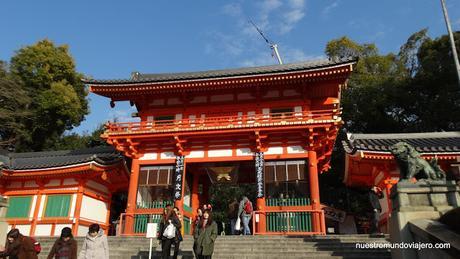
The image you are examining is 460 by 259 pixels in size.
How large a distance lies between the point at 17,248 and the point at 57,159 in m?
14.1

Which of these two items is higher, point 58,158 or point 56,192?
point 58,158

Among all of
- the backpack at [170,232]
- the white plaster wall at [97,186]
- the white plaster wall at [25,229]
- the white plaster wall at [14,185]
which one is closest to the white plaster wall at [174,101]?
the white plaster wall at [97,186]

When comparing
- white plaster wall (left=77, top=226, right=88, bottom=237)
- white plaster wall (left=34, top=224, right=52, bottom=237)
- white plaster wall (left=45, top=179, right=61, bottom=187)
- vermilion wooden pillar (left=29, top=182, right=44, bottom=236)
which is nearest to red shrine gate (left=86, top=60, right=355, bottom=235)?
white plaster wall (left=77, top=226, right=88, bottom=237)

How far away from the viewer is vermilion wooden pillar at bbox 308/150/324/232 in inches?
519

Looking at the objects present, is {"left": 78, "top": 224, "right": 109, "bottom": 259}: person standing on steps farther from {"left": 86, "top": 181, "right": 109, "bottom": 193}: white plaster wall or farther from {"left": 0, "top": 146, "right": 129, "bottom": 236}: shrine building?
{"left": 86, "top": 181, "right": 109, "bottom": 193}: white plaster wall

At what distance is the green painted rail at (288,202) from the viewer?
1392 cm

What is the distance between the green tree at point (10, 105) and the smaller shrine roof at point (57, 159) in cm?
438

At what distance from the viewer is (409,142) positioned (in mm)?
16578

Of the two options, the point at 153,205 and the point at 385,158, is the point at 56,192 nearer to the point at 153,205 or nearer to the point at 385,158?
the point at 153,205

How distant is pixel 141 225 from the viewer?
48.4 ft

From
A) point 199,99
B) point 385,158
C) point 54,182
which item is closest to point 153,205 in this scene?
point 54,182

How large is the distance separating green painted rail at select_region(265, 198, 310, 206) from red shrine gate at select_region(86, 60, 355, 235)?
4 centimetres

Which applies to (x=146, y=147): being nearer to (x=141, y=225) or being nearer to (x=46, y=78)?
(x=141, y=225)

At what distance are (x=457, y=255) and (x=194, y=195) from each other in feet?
44.2
